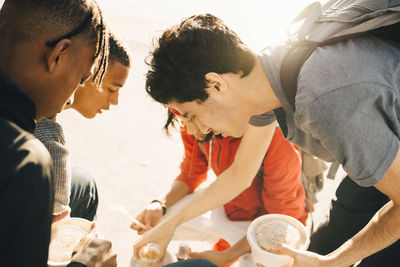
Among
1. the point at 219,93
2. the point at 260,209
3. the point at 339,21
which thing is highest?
the point at 339,21

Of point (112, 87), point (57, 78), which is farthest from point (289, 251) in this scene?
point (112, 87)

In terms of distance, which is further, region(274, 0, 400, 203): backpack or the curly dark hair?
the curly dark hair

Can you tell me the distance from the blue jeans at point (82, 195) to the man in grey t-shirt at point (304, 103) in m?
0.63

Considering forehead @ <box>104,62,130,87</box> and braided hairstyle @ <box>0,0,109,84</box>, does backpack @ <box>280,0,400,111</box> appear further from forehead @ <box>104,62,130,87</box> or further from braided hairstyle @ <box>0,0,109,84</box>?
forehead @ <box>104,62,130,87</box>

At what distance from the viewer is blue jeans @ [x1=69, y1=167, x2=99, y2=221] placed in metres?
2.24

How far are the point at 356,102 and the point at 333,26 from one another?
38 centimetres

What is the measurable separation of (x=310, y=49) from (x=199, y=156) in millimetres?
1466

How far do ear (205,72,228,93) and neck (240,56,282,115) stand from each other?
0.10 metres

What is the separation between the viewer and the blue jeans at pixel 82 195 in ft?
7.35

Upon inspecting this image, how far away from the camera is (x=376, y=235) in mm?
1347

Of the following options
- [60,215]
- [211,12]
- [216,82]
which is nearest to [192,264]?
[60,215]

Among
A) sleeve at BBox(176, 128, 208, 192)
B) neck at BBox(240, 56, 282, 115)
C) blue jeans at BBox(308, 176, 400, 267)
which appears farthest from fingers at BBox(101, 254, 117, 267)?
blue jeans at BBox(308, 176, 400, 267)

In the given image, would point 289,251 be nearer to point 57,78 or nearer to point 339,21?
point 339,21

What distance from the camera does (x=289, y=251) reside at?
147 centimetres
